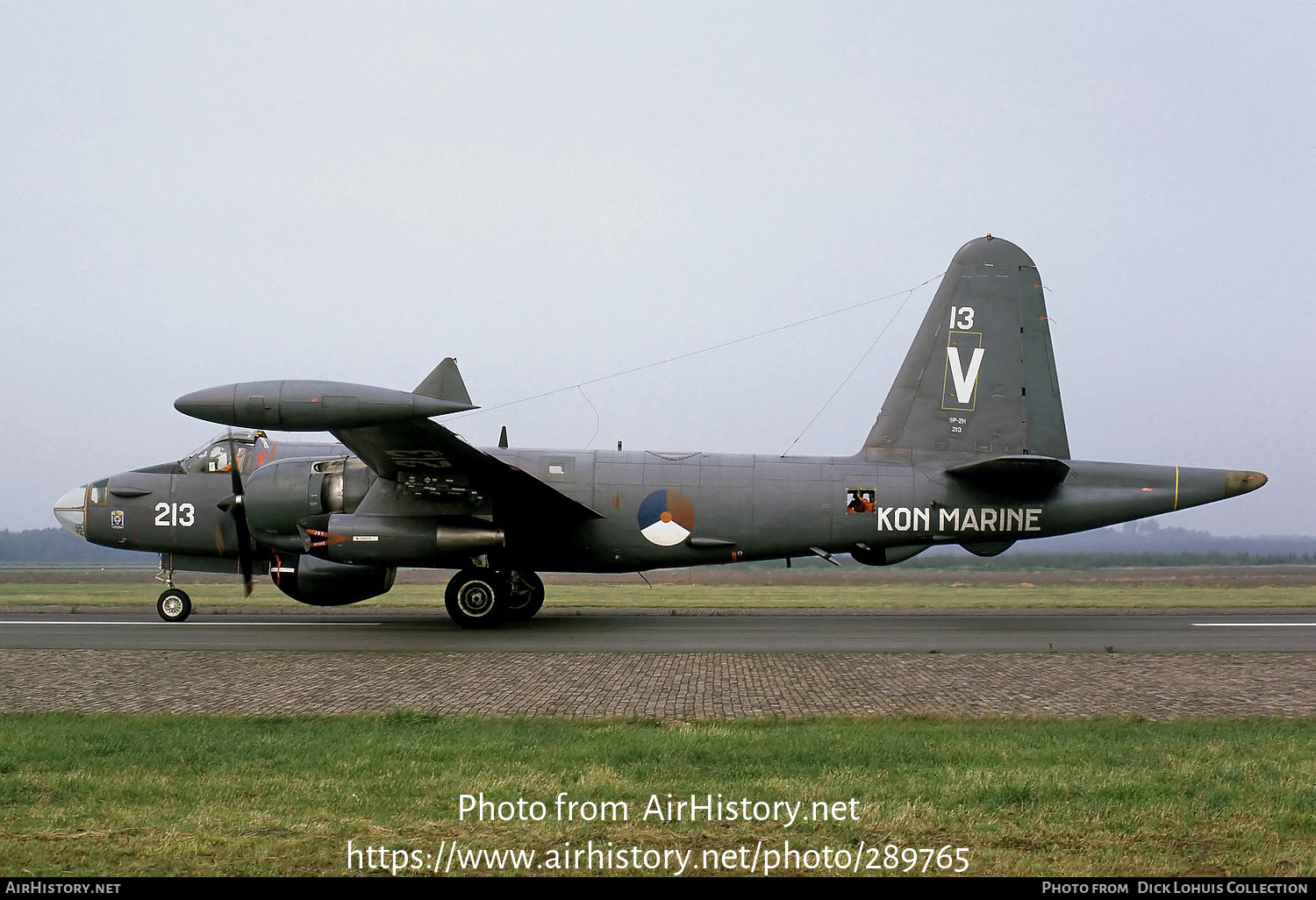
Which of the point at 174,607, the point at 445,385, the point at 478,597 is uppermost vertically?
the point at 445,385

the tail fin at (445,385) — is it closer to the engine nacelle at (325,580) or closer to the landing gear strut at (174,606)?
the engine nacelle at (325,580)

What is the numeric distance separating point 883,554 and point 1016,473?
332 cm

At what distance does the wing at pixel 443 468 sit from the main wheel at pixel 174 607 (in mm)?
5375

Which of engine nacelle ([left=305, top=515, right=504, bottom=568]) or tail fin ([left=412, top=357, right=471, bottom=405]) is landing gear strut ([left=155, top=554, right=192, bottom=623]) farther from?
tail fin ([left=412, top=357, right=471, bottom=405])

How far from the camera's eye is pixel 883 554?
72.3 ft

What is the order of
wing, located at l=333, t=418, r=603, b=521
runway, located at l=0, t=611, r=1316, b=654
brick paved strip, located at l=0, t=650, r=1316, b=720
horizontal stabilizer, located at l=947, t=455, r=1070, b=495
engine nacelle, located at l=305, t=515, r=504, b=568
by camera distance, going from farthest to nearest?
horizontal stabilizer, located at l=947, t=455, r=1070, b=495 → engine nacelle, located at l=305, t=515, r=504, b=568 → wing, located at l=333, t=418, r=603, b=521 → runway, located at l=0, t=611, r=1316, b=654 → brick paved strip, located at l=0, t=650, r=1316, b=720

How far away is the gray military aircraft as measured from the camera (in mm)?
20344

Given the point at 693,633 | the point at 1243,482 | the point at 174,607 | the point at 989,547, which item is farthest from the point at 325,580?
the point at 1243,482

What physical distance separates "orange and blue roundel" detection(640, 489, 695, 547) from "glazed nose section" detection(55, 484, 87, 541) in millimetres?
12688

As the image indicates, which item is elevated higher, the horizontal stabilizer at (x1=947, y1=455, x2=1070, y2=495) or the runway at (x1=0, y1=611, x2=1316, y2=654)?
the horizontal stabilizer at (x1=947, y1=455, x2=1070, y2=495)

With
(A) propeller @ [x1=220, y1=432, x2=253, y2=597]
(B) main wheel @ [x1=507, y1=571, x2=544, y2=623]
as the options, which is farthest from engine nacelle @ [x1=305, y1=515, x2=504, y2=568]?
(A) propeller @ [x1=220, y1=432, x2=253, y2=597]

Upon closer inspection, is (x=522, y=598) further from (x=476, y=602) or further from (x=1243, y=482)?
(x=1243, y=482)

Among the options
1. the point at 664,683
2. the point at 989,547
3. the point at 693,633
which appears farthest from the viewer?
the point at 989,547
